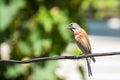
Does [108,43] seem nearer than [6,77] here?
No

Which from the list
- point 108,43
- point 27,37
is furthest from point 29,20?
point 108,43

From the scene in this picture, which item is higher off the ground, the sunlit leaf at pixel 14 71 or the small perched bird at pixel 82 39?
the small perched bird at pixel 82 39

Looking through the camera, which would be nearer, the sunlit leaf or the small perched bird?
the small perched bird

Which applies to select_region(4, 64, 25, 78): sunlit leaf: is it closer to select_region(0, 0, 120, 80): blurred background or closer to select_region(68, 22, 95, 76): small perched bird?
select_region(0, 0, 120, 80): blurred background

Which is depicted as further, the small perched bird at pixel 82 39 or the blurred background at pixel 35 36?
the blurred background at pixel 35 36

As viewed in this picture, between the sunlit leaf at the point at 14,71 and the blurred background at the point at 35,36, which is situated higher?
the blurred background at the point at 35,36

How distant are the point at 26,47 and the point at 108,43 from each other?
4.45 m

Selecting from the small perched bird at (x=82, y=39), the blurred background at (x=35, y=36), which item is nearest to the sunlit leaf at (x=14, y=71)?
the blurred background at (x=35, y=36)

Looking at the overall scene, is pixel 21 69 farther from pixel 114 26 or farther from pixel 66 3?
pixel 114 26

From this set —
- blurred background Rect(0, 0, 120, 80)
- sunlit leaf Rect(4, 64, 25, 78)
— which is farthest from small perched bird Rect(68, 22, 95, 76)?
sunlit leaf Rect(4, 64, 25, 78)

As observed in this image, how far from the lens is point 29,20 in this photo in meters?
3.40

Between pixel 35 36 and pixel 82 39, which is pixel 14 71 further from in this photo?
pixel 82 39

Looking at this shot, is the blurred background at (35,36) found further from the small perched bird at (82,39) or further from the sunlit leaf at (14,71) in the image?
the small perched bird at (82,39)

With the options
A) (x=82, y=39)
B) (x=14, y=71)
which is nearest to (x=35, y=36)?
(x=14, y=71)
